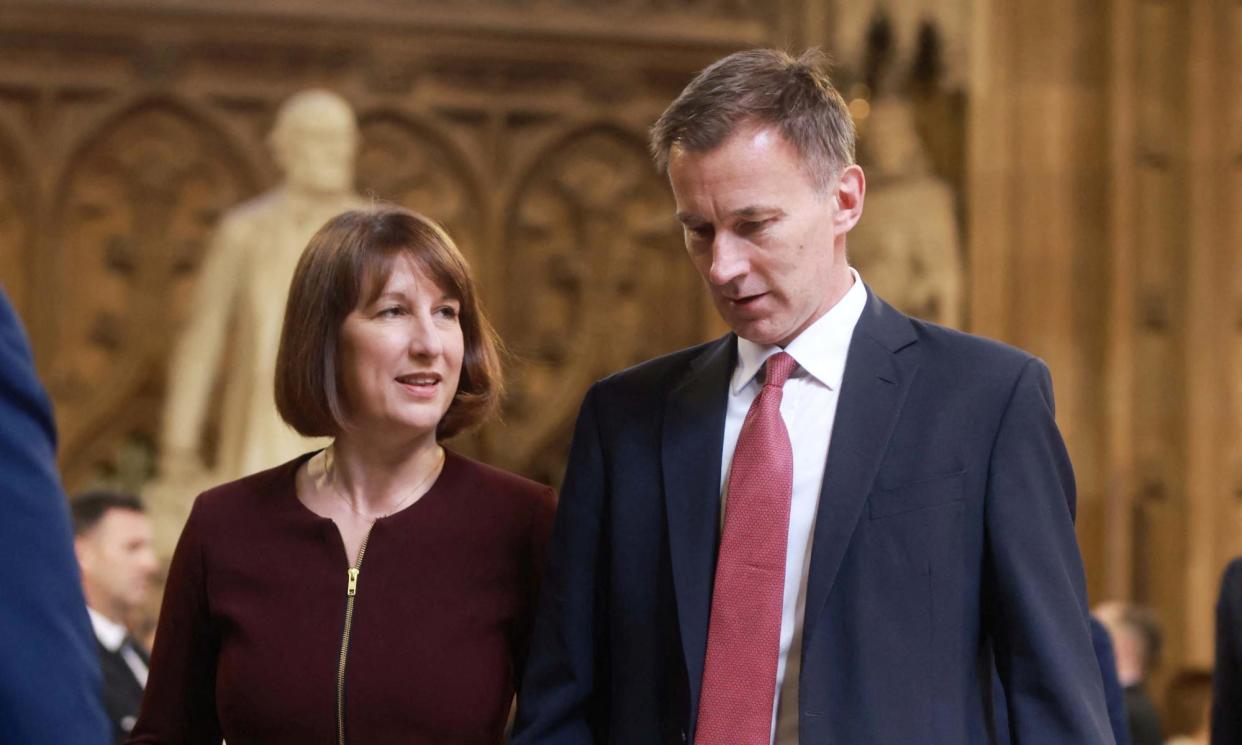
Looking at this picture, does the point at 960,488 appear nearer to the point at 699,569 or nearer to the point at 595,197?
the point at 699,569

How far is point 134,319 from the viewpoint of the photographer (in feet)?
24.8

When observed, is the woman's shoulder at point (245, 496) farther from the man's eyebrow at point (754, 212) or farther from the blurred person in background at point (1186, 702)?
the blurred person in background at point (1186, 702)

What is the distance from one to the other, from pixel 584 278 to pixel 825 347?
5.49 m

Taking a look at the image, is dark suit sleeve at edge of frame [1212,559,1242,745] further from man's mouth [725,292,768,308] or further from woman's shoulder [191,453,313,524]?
woman's shoulder [191,453,313,524]

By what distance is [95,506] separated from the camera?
16.8 feet

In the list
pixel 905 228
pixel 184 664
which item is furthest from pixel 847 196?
pixel 905 228

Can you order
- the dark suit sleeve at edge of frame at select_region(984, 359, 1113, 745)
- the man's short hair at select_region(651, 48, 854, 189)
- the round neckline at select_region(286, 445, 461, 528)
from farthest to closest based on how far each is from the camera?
the round neckline at select_region(286, 445, 461, 528)
the man's short hair at select_region(651, 48, 854, 189)
the dark suit sleeve at edge of frame at select_region(984, 359, 1113, 745)

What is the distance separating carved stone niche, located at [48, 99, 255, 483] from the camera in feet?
24.6

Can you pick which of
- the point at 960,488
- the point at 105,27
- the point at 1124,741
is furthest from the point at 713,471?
the point at 105,27

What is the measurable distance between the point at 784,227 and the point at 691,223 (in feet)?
0.41

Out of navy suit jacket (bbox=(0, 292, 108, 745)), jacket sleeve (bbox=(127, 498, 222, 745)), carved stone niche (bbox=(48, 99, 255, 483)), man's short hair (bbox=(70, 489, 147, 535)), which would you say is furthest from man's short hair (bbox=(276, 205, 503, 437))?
carved stone niche (bbox=(48, 99, 255, 483))

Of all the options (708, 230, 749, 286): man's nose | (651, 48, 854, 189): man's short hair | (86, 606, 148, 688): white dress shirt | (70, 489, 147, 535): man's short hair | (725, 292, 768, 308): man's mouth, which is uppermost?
(651, 48, 854, 189): man's short hair

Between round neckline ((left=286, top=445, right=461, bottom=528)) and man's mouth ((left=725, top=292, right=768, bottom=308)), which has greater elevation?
man's mouth ((left=725, top=292, right=768, bottom=308))

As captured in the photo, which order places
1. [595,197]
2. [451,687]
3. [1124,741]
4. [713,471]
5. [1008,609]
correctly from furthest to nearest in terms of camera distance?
[595,197]
[1124,741]
[451,687]
[713,471]
[1008,609]
